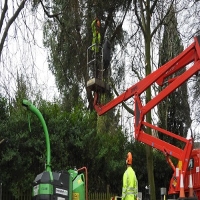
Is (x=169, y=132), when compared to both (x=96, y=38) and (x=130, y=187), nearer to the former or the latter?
(x=130, y=187)

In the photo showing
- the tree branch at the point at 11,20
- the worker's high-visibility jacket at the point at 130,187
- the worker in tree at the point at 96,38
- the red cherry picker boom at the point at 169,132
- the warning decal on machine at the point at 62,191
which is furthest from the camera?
the worker in tree at the point at 96,38

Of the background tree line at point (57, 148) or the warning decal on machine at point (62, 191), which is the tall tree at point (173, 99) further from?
the warning decal on machine at point (62, 191)

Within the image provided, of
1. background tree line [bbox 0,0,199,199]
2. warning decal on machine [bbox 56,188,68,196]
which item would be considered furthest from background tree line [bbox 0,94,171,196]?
warning decal on machine [bbox 56,188,68,196]

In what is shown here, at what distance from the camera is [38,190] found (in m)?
6.29

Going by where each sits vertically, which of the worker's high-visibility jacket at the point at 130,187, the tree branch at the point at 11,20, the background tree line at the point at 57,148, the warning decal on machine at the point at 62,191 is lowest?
the warning decal on machine at the point at 62,191

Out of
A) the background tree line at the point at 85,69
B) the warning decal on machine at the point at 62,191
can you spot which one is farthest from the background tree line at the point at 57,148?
the warning decal on machine at the point at 62,191

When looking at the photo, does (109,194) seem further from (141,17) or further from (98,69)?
(141,17)

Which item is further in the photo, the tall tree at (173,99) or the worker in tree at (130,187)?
the tall tree at (173,99)

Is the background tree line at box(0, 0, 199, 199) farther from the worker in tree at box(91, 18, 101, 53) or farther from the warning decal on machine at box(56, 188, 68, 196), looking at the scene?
the warning decal on machine at box(56, 188, 68, 196)

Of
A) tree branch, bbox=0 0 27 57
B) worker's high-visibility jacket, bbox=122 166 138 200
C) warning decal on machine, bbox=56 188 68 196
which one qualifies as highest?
tree branch, bbox=0 0 27 57

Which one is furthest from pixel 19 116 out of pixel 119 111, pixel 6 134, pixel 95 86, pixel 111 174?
pixel 119 111

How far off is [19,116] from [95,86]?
378 cm

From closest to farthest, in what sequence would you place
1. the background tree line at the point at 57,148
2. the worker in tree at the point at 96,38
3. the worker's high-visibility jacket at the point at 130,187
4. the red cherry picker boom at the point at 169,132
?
the worker's high-visibility jacket at the point at 130,187 → the red cherry picker boom at the point at 169,132 → the worker in tree at the point at 96,38 → the background tree line at the point at 57,148

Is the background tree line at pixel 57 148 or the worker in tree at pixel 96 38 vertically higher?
the worker in tree at pixel 96 38
